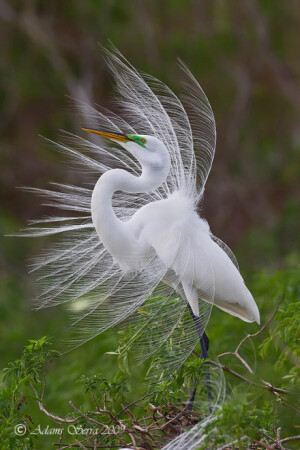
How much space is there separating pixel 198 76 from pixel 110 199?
8812 mm

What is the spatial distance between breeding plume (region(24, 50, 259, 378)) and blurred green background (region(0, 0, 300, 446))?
23.6 feet

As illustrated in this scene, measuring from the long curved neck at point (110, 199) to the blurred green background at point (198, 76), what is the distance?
7590 mm

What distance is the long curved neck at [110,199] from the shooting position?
297 centimetres

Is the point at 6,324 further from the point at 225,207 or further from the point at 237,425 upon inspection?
the point at 237,425

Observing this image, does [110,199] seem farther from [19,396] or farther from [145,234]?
[19,396]

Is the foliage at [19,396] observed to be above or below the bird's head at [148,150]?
below

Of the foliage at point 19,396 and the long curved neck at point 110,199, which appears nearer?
the foliage at point 19,396

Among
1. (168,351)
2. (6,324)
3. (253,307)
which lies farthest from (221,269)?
(6,324)

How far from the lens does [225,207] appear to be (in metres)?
11.7

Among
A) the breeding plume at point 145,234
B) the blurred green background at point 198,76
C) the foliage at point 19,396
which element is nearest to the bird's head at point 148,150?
the breeding plume at point 145,234

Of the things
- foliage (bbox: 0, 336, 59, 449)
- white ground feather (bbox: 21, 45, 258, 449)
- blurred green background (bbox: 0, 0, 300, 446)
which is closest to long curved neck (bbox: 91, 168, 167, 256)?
white ground feather (bbox: 21, 45, 258, 449)

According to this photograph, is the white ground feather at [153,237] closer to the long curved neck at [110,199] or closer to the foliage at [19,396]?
the long curved neck at [110,199]

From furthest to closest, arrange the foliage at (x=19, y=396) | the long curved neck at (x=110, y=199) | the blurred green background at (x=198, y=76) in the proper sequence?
the blurred green background at (x=198, y=76) < the long curved neck at (x=110, y=199) < the foliage at (x=19, y=396)

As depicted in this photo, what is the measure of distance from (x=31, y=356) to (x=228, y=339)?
67.6 inches
